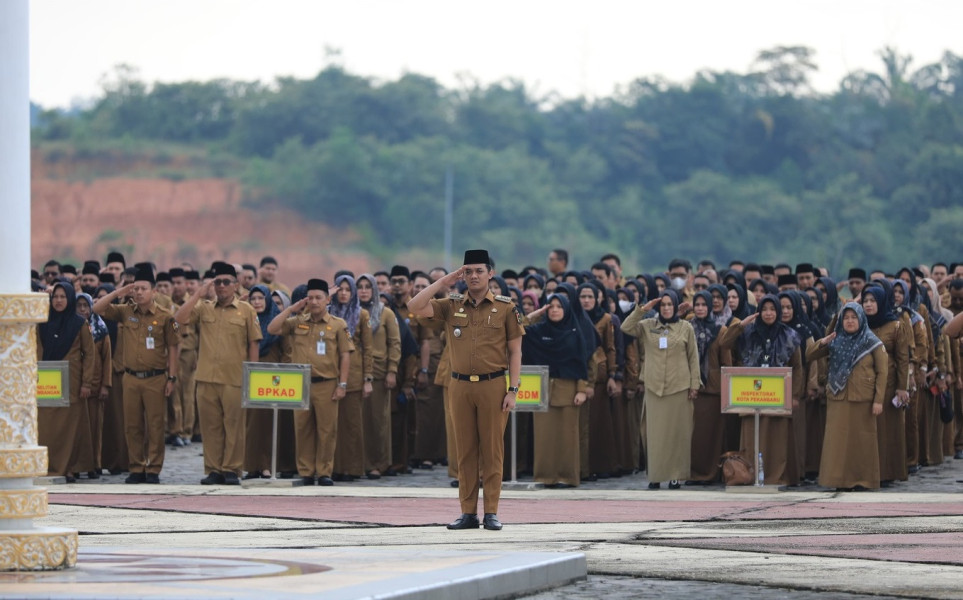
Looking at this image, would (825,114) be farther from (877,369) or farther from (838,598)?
(838,598)

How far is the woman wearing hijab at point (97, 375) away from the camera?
55.7 ft

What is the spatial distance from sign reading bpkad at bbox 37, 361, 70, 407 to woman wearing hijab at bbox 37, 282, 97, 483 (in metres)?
0.38

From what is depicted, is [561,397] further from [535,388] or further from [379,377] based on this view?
[379,377]

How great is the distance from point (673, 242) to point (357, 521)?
2632 inches

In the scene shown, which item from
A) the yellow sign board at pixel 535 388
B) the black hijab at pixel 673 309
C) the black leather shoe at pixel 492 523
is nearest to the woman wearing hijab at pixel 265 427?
the yellow sign board at pixel 535 388

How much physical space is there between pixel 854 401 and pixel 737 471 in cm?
131

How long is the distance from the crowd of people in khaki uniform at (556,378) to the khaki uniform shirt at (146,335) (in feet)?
0.06

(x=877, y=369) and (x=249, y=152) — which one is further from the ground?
(x=249, y=152)

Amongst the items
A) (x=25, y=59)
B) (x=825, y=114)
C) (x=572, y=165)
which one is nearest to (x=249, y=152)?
(x=572, y=165)

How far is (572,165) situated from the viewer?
8425 cm

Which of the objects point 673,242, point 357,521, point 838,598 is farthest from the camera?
point 673,242

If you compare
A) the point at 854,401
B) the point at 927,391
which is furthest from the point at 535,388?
the point at 927,391

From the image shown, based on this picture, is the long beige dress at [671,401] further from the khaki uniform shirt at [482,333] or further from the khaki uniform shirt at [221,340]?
the khaki uniform shirt at [482,333]

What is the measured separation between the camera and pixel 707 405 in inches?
665
